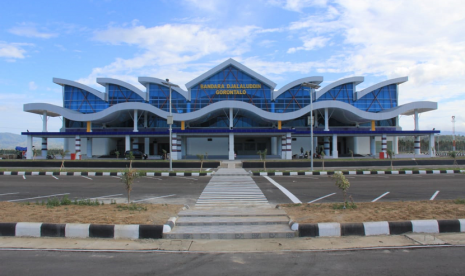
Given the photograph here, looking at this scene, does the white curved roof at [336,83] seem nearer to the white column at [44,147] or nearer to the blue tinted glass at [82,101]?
the blue tinted glass at [82,101]

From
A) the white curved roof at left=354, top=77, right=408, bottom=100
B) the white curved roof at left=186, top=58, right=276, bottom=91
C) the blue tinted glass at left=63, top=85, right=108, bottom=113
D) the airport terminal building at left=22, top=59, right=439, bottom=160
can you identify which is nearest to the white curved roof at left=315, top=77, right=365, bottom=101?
the airport terminal building at left=22, top=59, right=439, bottom=160

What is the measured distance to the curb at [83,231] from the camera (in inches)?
270

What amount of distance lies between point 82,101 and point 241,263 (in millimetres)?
55224

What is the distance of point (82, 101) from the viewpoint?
52688 millimetres

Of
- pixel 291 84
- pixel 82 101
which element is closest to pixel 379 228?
pixel 291 84

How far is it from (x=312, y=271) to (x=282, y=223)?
2805mm

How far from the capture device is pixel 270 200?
37.5 feet

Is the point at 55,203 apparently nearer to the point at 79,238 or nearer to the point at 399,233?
the point at 79,238

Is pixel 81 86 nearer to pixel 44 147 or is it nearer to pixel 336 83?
pixel 44 147

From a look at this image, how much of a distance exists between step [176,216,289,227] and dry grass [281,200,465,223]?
0.43 m

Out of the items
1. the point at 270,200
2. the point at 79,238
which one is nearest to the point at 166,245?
the point at 79,238

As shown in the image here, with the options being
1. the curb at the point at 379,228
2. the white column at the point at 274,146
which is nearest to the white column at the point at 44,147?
the white column at the point at 274,146

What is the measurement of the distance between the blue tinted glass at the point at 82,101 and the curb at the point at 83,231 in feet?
162

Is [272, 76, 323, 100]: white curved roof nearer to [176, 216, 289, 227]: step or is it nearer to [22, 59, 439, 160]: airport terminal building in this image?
[22, 59, 439, 160]: airport terminal building
